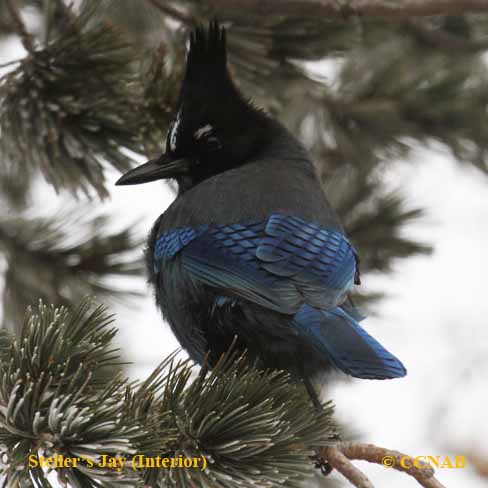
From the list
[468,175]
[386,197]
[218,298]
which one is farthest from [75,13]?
[468,175]

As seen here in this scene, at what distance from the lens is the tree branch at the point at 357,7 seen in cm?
236

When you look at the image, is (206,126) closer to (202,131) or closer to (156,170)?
(202,131)

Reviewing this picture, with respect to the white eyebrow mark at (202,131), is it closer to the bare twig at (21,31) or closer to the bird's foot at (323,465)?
the bare twig at (21,31)

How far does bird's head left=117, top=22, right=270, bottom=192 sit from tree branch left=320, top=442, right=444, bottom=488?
943 millimetres

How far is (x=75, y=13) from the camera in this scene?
2334 mm

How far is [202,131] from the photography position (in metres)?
2.57

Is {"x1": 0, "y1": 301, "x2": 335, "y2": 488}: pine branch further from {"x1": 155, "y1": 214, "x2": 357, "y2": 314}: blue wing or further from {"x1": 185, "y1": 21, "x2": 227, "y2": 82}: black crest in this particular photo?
{"x1": 185, "y1": 21, "x2": 227, "y2": 82}: black crest

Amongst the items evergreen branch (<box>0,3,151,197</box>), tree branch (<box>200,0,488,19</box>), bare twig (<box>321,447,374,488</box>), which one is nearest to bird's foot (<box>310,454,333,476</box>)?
bare twig (<box>321,447,374,488</box>)

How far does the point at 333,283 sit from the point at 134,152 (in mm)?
649

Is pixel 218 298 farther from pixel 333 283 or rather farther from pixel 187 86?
pixel 187 86

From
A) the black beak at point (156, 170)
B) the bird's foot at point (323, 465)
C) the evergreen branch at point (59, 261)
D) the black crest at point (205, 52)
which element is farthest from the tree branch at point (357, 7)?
the bird's foot at point (323, 465)

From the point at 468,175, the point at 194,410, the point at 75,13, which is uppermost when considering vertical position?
the point at 75,13

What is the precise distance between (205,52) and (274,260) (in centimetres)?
67

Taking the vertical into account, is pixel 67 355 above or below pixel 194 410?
above
